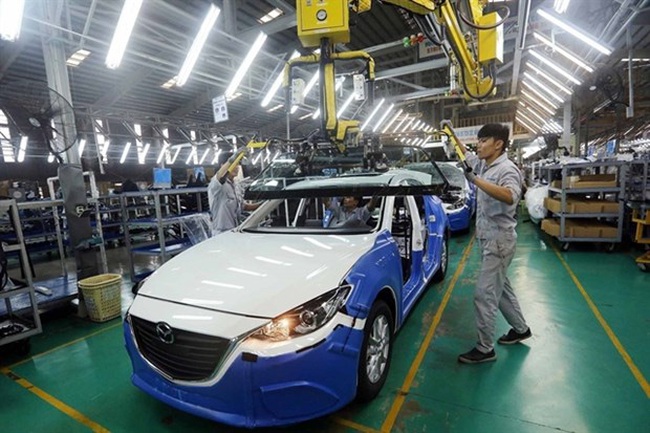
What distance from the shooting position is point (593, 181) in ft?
18.8

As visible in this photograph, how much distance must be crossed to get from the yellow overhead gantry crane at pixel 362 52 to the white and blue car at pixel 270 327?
1.20 m

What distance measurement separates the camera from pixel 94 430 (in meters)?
2.06

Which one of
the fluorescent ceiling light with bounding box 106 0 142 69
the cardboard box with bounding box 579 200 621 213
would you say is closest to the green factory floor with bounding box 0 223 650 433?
the cardboard box with bounding box 579 200 621 213

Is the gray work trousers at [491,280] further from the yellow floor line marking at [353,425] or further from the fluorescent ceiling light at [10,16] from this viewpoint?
the fluorescent ceiling light at [10,16]

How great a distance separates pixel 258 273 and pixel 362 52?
2518 millimetres

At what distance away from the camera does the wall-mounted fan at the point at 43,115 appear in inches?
137

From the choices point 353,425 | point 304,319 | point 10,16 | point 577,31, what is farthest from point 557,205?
point 10,16

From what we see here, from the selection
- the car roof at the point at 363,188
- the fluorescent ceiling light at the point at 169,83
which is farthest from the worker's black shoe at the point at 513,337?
the fluorescent ceiling light at the point at 169,83

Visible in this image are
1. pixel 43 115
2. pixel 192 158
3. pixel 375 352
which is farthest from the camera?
pixel 192 158

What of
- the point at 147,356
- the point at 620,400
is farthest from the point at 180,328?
the point at 620,400

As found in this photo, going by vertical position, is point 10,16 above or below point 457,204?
above

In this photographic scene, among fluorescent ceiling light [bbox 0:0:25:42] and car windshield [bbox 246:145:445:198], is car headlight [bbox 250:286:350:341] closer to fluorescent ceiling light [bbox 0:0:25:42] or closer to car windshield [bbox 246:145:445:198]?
car windshield [bbox 246:145:445:198]

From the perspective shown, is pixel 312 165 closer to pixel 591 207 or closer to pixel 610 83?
pixel 591 207

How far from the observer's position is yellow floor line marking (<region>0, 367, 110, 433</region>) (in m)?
2.10
